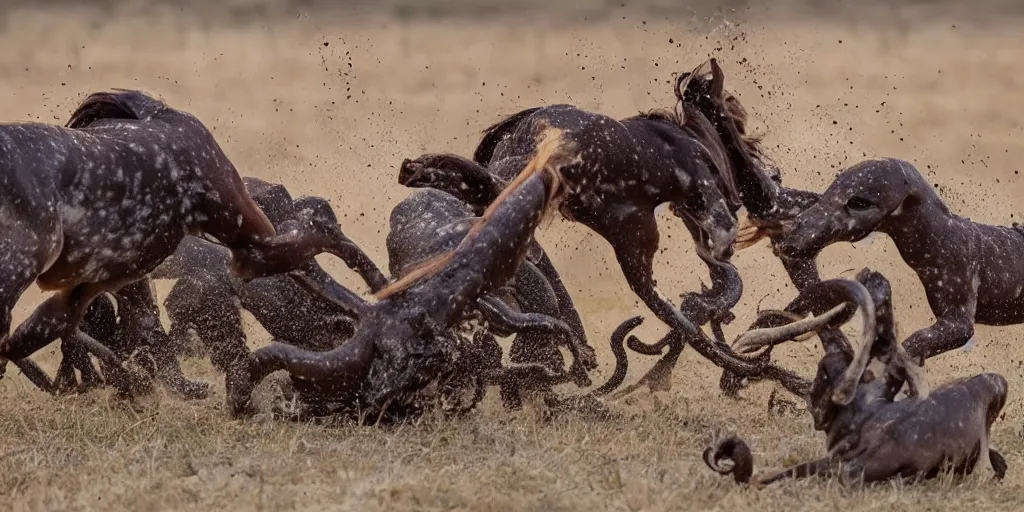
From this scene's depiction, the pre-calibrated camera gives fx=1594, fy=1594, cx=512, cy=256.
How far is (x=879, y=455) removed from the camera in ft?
19.4

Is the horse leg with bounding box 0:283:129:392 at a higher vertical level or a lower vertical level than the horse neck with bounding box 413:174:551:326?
lower

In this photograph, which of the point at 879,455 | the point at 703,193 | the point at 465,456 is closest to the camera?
the point at 879,455

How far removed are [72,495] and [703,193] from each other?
3465 millimetres

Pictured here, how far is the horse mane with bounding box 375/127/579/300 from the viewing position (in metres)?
6.80

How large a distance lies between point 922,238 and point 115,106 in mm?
3872

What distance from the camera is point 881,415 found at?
19.7 ft

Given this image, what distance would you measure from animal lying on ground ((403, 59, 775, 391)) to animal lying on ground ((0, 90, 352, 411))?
849 millimetres

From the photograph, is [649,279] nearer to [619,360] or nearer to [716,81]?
[619,360]

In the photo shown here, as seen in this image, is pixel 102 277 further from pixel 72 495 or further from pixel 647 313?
pixel 647 313

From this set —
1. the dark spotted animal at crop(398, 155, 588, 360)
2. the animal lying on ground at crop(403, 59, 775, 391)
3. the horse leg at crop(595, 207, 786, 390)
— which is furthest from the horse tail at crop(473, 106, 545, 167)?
the horse leg at crop(595, 207, 786, 390)

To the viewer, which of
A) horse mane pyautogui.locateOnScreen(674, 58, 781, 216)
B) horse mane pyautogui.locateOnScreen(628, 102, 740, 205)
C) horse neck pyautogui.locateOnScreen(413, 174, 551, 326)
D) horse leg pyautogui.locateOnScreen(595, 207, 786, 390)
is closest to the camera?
horse neck pyautogui.locateOnScreen(413, 174, 551, 326)

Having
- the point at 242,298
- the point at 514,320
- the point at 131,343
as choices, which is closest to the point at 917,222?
the point at 514,320

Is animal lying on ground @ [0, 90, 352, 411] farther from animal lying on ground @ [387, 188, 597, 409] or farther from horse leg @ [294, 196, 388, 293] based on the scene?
animal lying on ground @ [387, 188, 597, 409]

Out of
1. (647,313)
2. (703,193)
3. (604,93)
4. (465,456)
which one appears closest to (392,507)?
(465,456)
